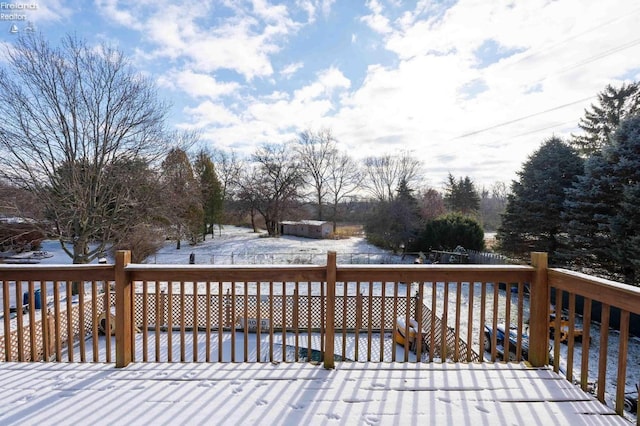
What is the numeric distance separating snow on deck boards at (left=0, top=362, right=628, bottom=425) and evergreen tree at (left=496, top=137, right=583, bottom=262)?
12.3 m

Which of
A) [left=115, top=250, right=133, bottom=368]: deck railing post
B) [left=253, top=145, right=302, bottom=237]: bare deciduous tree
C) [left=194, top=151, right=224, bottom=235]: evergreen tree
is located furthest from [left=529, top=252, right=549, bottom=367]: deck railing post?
[left=253, top=145, right=302, bottom=237]: bare deciduous tree

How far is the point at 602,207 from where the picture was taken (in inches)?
394

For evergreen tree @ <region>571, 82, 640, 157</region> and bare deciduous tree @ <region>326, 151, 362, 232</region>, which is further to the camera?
bare deciduous tree @ <region>326, 151, 362, 232</region>

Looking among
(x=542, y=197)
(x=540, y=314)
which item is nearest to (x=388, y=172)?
(x=542, y=197)

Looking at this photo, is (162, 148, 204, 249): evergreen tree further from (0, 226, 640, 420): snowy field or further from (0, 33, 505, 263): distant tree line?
(0, 226, 640, 420): snowy field

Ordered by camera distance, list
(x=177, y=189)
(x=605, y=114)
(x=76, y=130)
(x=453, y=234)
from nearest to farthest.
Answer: (x=76, y=130) → (x=177, y=189) → (x=453, y=234) → (x=605, y=114)

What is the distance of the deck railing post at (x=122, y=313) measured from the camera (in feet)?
7.47

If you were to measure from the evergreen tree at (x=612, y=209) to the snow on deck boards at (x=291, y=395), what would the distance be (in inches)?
370

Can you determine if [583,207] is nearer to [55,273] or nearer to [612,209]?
[612,209]

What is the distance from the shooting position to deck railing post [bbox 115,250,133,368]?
7.47ft

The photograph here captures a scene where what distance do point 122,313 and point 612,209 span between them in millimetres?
13240

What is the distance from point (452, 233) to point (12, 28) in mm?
17683

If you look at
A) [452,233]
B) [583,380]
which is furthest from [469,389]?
[452,233]

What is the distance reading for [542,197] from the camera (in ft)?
40.9
